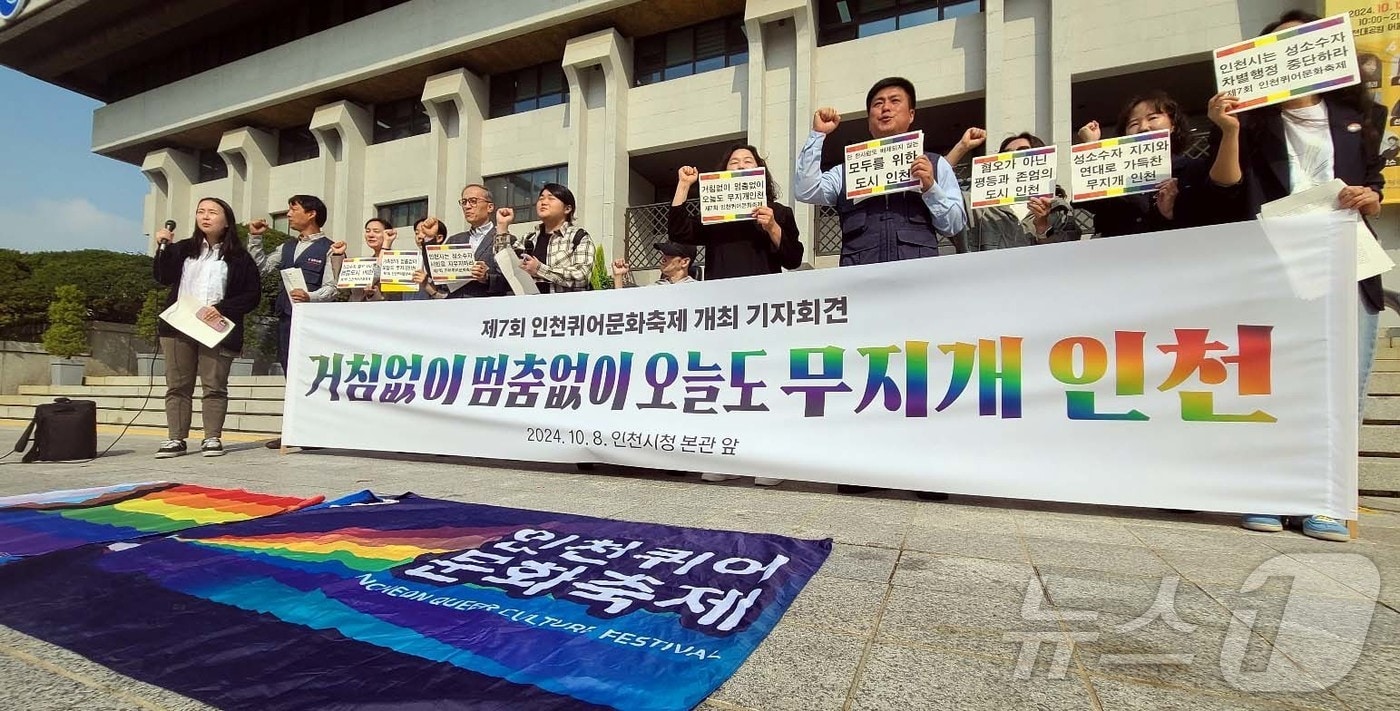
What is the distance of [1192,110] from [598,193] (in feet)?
36.5

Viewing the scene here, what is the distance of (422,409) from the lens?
418 cm

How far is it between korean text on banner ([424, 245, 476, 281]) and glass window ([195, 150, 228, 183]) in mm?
20452

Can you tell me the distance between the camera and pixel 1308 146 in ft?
8.25

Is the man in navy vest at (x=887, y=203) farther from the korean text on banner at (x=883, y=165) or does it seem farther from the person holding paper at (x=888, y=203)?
the korean text on banner at (x=883, y=165)

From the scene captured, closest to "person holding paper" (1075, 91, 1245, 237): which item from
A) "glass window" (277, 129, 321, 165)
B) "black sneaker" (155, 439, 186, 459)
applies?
"black sneaker" (155, 439, 186, 459)

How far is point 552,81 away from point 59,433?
12483 millimetres

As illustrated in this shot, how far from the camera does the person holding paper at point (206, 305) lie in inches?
173

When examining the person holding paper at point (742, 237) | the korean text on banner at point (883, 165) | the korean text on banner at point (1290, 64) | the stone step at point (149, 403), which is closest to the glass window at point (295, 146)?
the stone step at point (149, 403)

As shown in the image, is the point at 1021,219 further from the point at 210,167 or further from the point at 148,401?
the point at 210,167

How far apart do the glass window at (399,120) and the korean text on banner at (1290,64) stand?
671 inches

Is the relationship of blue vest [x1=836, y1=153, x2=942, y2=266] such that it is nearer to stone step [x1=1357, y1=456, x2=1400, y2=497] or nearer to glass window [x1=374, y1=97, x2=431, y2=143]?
stone step [x1=1357, y1=456, x2=1400, y2=497]

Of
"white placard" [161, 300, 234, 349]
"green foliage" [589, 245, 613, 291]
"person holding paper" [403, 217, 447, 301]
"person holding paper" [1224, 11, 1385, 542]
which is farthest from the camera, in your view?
"green foliage" [589, 245, 613, 291]

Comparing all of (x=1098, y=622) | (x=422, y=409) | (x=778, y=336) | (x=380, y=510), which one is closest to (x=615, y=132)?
(x=422, y=409)

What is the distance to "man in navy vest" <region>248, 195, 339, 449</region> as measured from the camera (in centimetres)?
501
